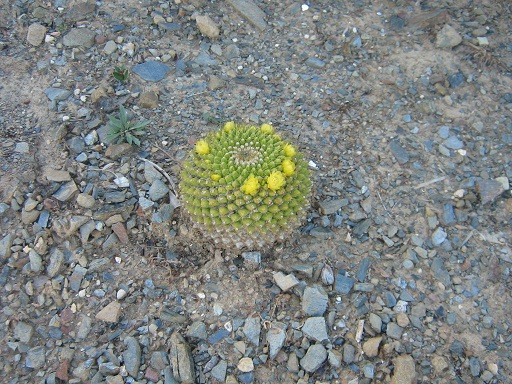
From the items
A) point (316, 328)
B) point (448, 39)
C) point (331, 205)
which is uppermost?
point (448, 39)

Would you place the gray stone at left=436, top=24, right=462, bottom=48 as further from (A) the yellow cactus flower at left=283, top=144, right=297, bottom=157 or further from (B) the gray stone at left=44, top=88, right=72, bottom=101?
(B) the gray stone at left=44, top=88, right=72, bottom=101

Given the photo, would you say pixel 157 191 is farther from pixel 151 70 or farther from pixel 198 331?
pixel 151 70

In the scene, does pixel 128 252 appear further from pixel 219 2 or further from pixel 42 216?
pixel 219 2

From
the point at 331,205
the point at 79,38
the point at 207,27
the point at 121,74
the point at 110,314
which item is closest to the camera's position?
the point at 110,314

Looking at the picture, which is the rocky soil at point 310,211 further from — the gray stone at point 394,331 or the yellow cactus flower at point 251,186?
the yellow cactus flower at point 251,186

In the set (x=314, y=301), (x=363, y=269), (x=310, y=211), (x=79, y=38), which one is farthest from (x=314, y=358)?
(x=79, y=38)

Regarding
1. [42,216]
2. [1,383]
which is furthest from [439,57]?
[1,383]
